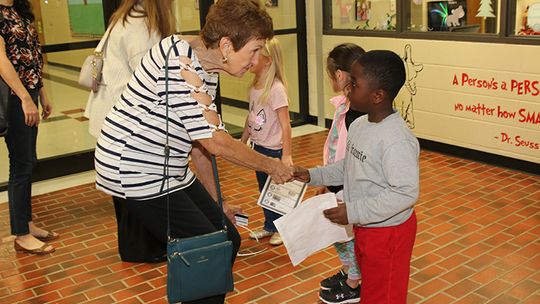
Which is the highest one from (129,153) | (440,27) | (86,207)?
(440,27)

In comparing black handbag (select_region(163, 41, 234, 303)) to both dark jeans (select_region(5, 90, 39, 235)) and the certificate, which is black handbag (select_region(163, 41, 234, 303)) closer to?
the certificate

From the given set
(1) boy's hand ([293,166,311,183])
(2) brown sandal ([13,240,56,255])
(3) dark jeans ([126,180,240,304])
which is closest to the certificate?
(1) boy's hand ([293,166,311,183])

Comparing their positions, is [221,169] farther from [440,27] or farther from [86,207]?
[440,27]

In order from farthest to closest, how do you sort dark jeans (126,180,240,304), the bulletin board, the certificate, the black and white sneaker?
the bulletin board < the certificate < the black and white sneaker < dark jeans (126,180,240,304)

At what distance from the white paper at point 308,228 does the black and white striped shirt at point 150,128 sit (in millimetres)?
560

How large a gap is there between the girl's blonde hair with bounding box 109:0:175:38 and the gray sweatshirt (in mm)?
1529

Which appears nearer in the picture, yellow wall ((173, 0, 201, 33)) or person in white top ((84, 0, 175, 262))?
person in white top ((84, 0, 175, 262))

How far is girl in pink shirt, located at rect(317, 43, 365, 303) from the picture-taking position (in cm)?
322

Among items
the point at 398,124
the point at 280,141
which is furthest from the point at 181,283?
the point at 280,141

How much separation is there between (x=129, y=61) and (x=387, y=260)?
208 centimetres

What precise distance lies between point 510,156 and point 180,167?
3794 mm

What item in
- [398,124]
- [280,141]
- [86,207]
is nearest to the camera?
[398,124]

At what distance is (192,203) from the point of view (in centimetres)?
273

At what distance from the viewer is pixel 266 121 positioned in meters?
4.15
